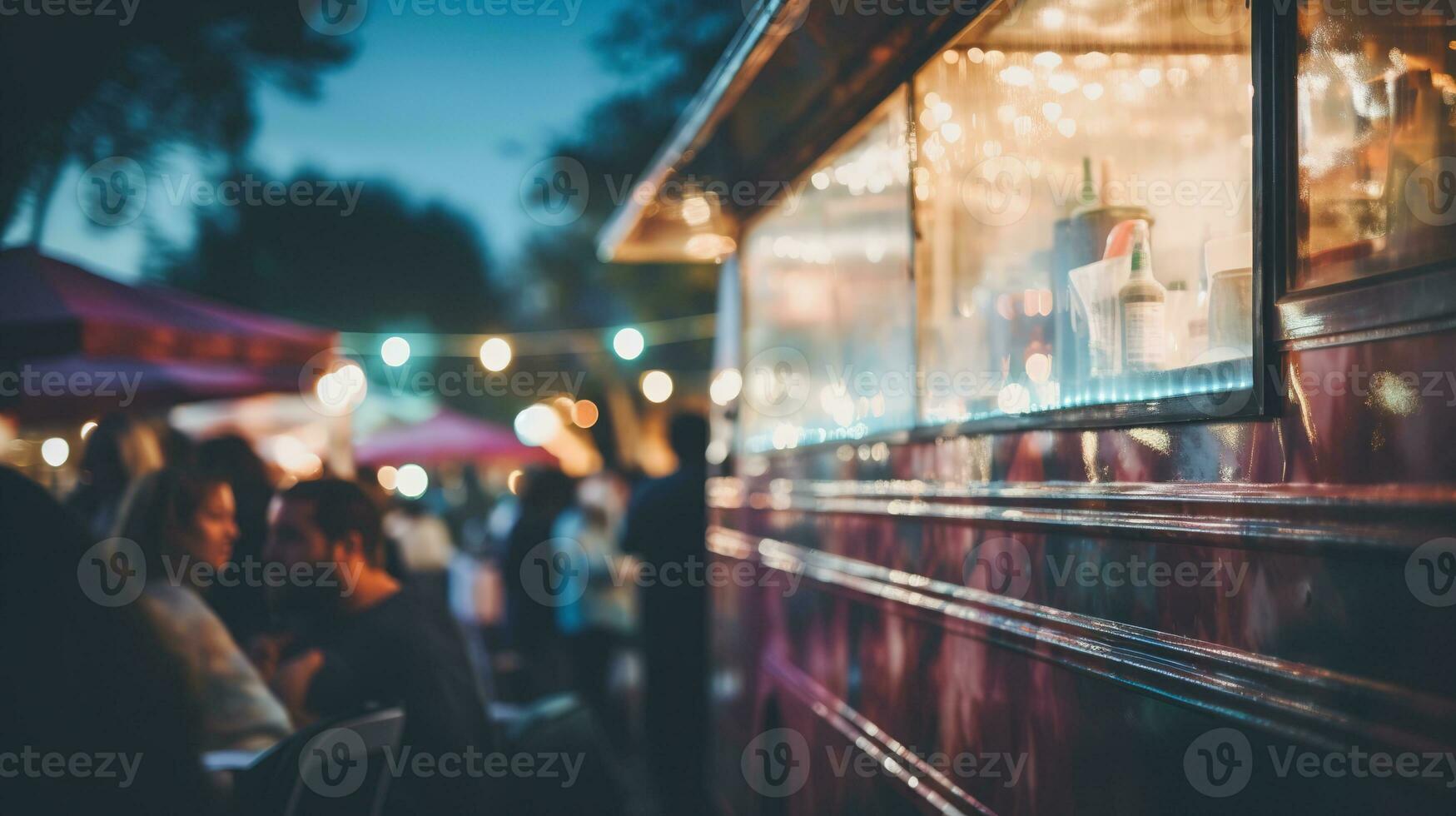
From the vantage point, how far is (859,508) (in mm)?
4000

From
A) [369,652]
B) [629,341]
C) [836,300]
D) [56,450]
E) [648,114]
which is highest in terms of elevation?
[648,114]

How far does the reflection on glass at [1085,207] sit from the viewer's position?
2.12m

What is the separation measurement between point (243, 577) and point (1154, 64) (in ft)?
14.8

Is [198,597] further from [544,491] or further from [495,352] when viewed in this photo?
[495,352]

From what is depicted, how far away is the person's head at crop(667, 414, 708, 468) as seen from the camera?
738 centimetres

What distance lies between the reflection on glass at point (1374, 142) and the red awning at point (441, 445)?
13.8 meters

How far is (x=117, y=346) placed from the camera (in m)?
5.46

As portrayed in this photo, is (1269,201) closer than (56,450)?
Yes

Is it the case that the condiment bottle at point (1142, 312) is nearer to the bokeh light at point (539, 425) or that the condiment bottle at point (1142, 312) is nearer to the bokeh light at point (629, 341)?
the bokeh light at point (629, 341)

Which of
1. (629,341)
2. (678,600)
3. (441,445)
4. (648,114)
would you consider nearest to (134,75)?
(678,600)

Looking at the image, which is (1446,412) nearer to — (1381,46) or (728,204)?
(1381,46)

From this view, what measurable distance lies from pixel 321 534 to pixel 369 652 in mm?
594

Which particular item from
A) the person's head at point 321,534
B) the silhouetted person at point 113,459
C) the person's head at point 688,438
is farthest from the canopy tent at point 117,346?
the person's head at point 688,438

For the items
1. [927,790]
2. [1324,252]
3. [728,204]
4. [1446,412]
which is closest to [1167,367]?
[1324,252]
